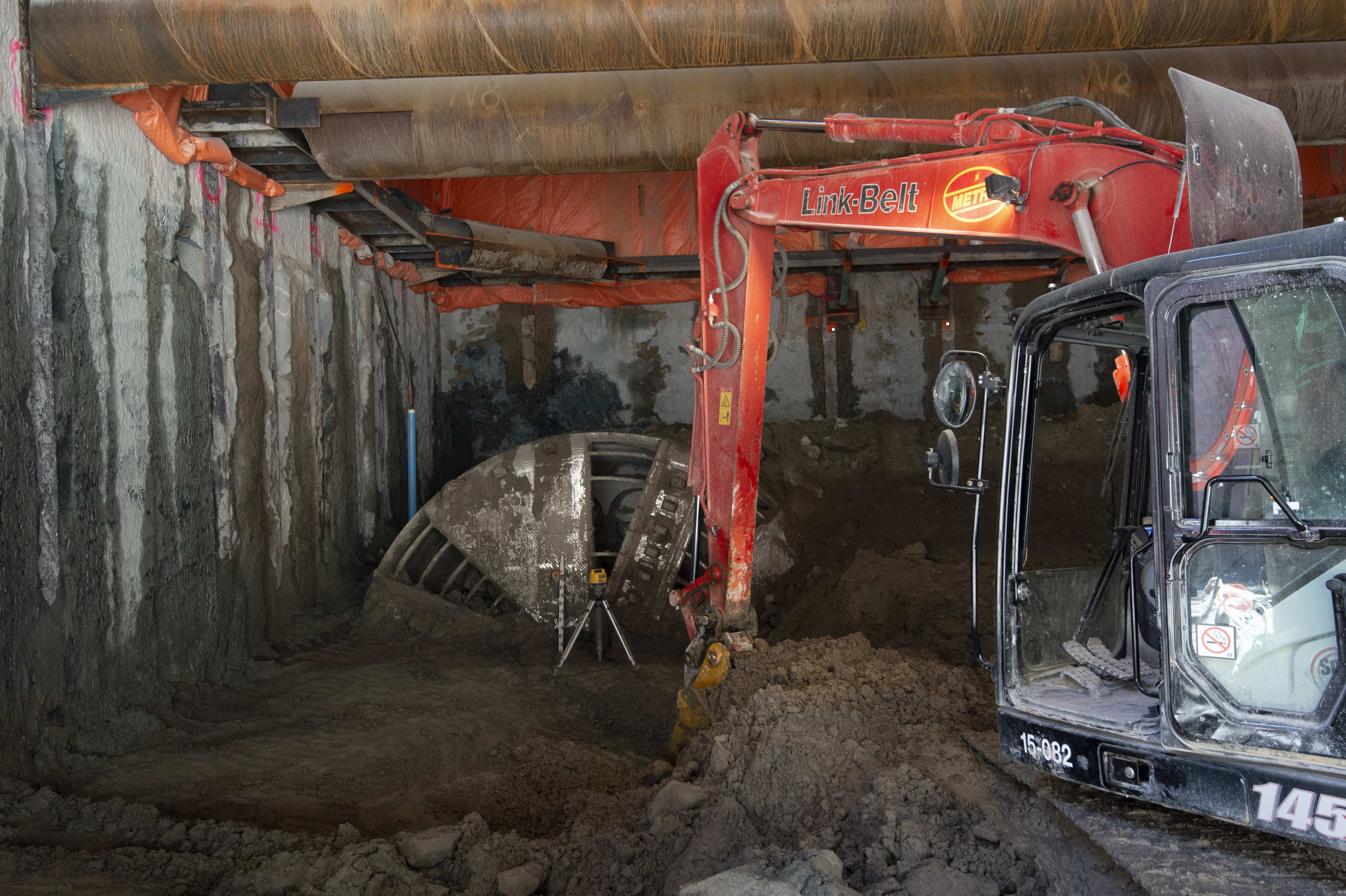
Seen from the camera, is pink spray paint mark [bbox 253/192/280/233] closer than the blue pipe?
Yes

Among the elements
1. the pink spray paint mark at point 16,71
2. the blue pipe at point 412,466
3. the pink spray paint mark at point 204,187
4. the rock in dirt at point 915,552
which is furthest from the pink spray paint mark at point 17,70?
the rock in dirt at point 915,552

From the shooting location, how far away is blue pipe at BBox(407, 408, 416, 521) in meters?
9.30

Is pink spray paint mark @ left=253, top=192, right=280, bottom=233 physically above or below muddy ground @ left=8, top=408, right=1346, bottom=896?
above

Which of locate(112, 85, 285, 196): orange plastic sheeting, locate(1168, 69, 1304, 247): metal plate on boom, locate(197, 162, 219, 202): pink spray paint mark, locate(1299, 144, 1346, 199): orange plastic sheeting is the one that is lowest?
locate(1168, 69, 1304, 247): metal plate on boom

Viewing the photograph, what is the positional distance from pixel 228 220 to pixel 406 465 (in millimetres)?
3971

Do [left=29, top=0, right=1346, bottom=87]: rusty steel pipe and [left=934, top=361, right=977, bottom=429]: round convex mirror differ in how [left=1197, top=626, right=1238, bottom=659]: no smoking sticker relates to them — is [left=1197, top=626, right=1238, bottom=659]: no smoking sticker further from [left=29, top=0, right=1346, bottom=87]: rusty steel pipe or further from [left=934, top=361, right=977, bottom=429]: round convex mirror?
[left=29, top=0, right=1346, bottom=87]: rusty steel pipe

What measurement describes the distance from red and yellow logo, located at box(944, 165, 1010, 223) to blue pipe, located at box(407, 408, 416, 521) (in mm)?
7022

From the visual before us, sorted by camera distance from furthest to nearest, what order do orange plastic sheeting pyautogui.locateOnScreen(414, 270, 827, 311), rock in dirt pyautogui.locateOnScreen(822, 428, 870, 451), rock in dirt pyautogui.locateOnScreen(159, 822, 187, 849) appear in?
orange plastic sheeting pyautogui.locateOnScreen(414, 270, 827, 311) < rock in dirt pyautogui.locateOnScreen(822, 428, 870, 451) < rock in dirt pyautogui.locateOnScreen(159, 822, 187, 849)

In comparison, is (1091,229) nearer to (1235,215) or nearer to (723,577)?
(1235,215)

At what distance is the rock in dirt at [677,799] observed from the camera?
3.34 metres

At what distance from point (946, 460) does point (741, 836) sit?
154 centimetres

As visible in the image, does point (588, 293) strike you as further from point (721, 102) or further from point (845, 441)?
point (721, 102)

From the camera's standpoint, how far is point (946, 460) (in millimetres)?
2971

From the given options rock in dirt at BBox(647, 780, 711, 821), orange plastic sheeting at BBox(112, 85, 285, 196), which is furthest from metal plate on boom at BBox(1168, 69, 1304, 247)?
orange plastic sheeting at BBox(112, 85, 285, 196)
